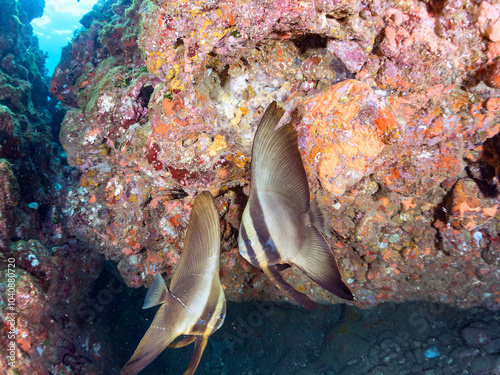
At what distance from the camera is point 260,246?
4.54 feet

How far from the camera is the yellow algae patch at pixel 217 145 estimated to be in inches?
102

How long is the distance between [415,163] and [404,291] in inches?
76.8

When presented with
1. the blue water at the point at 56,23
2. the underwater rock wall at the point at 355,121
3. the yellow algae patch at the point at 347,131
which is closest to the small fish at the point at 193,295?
the underwater rock wall at the point at 355,121

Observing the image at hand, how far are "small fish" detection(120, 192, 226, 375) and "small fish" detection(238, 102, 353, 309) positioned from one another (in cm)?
22

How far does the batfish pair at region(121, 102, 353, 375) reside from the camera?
1.24 m

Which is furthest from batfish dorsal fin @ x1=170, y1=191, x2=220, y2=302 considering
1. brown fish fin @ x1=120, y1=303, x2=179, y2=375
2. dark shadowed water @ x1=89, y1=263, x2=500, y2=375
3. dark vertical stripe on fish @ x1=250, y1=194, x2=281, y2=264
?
dark shadowed water @ x1=89, y1=263, x2=500, y2=375

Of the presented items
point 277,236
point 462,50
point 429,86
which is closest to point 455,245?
point 429,86

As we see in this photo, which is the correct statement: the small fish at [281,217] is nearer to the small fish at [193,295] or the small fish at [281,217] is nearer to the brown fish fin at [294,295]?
the brown fish fin at [294,295]

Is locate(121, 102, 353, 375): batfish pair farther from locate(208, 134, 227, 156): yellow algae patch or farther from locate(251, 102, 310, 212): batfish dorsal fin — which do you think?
locate(208, 134, 227, 156): yellow algae patch

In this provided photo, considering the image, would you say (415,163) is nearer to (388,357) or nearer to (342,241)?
(342,241)

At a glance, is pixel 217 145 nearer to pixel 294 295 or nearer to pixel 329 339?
pixel 294 295

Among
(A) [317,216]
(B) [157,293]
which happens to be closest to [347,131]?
(A) [317,216]

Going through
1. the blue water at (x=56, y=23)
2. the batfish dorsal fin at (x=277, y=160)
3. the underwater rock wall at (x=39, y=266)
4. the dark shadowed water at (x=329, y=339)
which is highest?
the blue water at (x=56, y=23)

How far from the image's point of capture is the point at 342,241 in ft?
10.4
